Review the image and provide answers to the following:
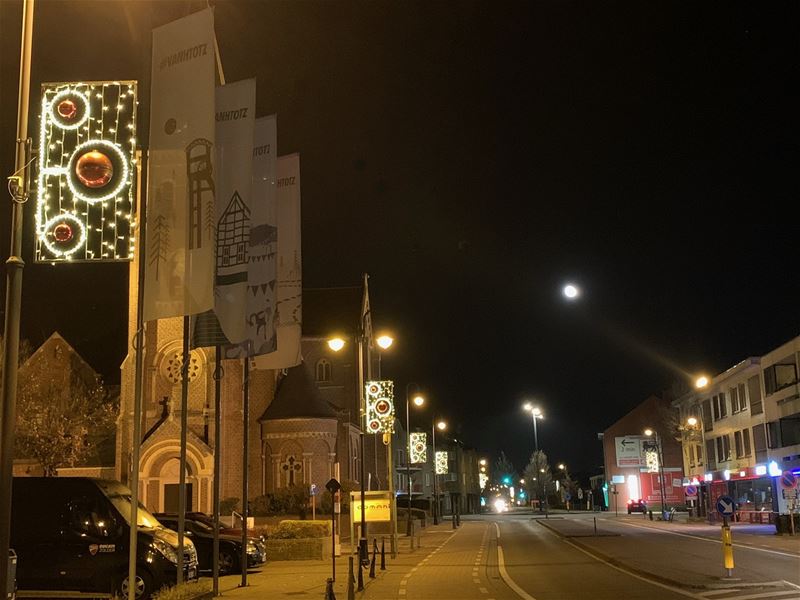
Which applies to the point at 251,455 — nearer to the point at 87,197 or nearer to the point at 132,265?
the point at 132,265

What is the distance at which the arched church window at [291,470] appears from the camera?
53.0 metres

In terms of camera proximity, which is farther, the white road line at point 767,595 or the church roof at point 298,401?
the church roof at point 298,401

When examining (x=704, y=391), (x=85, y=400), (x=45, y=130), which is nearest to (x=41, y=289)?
(x=85, y=400)

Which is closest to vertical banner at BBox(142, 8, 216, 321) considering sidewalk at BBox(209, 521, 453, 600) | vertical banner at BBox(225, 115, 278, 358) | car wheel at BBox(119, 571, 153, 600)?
vertical banner at BBox(225, 115, 278, 358)

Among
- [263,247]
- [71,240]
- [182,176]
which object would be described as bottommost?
[71,240]

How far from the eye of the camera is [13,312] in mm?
10375

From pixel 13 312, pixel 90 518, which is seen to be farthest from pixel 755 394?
pixel 13 312

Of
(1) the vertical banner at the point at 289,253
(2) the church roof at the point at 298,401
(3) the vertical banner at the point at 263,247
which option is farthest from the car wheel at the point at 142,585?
(2) the church roof at the point at 298,401

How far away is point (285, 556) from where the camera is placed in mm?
28656

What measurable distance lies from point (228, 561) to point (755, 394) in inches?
1610

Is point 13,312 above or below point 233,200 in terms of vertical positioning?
below

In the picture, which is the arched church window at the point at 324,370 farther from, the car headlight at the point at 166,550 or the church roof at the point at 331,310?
the car headlight at the point at 166,550

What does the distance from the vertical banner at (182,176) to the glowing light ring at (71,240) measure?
5.88 ft

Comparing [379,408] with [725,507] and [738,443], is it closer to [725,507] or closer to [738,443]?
[725,507]
